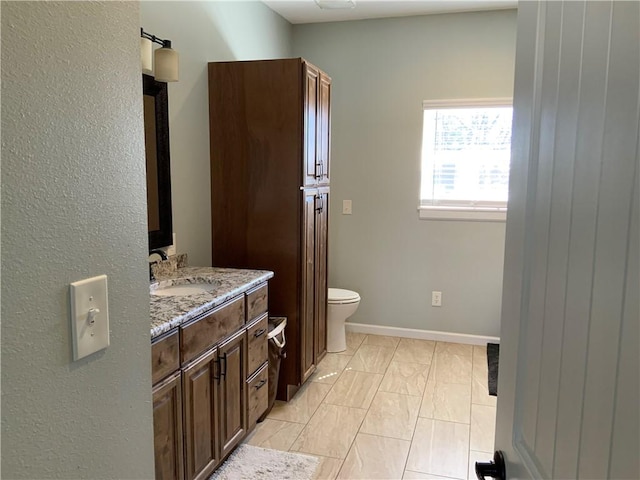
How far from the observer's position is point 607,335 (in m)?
0.55

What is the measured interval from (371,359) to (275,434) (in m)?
1.29

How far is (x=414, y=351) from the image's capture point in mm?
4078

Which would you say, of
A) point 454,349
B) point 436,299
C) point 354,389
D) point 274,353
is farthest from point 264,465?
point 436,299

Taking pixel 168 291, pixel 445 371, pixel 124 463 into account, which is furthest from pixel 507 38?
pixel 124 463

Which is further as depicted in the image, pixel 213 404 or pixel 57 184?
pixel 213 404

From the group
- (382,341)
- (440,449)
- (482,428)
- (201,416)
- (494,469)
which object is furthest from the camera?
(382,341)

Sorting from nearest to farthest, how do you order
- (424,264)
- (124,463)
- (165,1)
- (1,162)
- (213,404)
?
1. (1,162)
2. (124,463)
3. (213,404)
4. (165,1)
5. (424,264)

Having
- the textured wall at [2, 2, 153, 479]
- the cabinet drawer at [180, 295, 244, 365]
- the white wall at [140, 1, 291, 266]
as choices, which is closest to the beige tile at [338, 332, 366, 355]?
the white wall at [140, 1, 291, 266]

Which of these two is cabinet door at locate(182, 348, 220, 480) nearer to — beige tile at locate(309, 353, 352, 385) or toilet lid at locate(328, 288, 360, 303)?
beige tile at locate(309, 353, 352, 385)

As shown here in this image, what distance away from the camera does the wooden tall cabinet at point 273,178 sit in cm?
292

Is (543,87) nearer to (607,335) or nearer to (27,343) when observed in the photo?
(607,335)

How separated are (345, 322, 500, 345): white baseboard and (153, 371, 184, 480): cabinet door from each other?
2645 mm

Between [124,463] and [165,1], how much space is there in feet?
7.87

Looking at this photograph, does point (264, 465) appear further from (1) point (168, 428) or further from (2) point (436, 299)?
(2) point (436, 299)
